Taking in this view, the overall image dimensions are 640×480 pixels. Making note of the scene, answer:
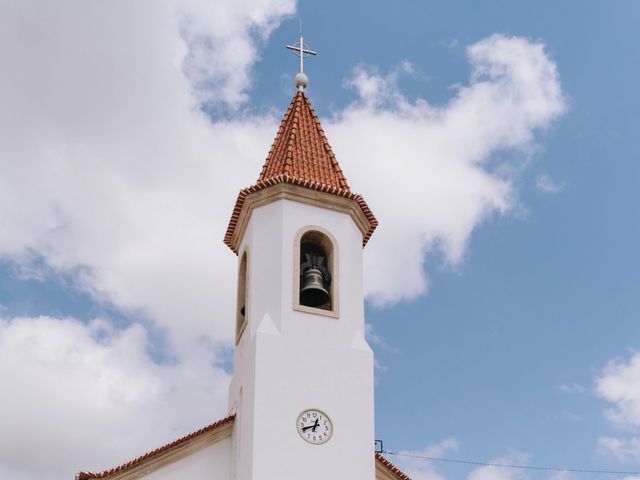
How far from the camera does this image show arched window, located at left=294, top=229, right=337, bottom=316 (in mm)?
16391

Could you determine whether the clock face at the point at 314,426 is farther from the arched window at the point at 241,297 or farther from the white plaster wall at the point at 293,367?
the arched window at the point at 241,297

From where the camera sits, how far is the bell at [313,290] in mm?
16438

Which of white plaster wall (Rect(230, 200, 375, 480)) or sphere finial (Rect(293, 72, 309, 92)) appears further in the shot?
sphere finial (Rect(293, 72, 309, 92))

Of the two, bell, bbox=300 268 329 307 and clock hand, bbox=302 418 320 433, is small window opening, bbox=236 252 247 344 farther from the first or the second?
clock hand, bbox=302 418 320 433

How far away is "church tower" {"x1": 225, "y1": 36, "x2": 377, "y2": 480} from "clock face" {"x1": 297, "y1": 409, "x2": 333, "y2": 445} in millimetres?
17

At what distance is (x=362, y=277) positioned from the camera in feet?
56.3

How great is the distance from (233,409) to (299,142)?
5.58 metres

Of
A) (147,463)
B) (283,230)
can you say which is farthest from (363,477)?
(283,230)

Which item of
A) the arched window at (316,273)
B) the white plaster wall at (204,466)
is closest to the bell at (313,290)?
the arched window at (316,273)

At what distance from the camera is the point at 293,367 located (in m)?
15.4

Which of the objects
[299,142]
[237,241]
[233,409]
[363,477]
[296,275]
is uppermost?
[299,142]

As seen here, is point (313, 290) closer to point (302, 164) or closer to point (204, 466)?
point (302, 164)

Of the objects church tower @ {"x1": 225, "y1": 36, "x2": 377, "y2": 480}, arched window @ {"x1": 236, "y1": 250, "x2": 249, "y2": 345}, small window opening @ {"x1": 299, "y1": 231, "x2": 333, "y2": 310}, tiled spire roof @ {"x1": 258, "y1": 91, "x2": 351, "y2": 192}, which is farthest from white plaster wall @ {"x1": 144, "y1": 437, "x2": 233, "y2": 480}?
tiled spire roof @ {"x1": 258, "y1": 91, "x2": 351, "y2": 192}

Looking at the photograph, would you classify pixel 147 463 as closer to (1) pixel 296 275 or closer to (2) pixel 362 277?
(1) pixel 296 275
